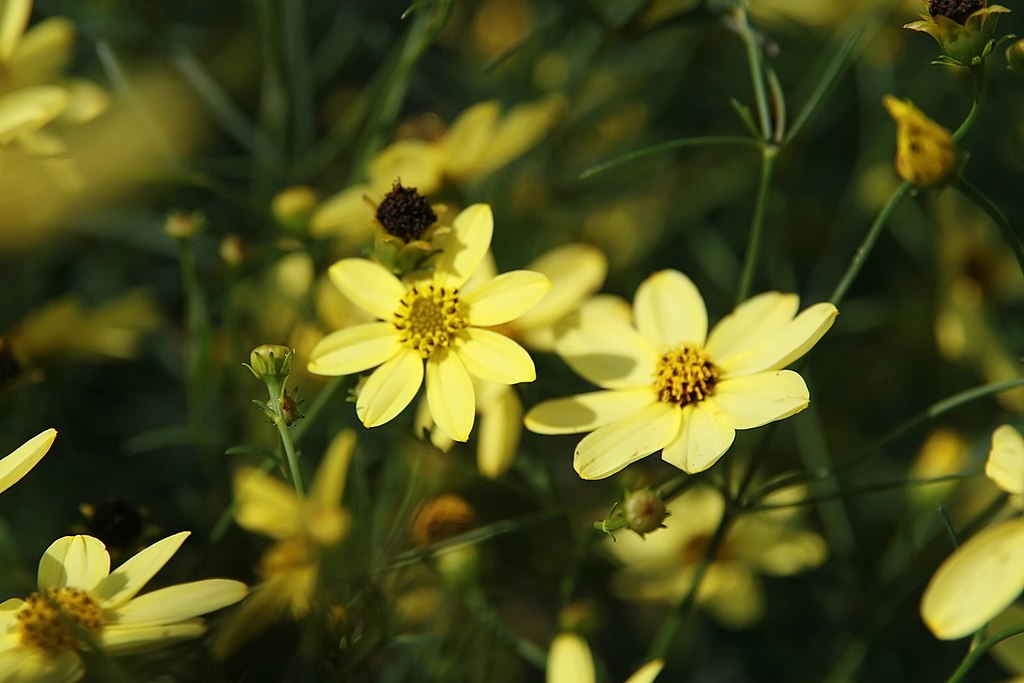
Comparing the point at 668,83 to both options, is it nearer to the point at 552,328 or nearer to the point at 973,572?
the point at 552,328

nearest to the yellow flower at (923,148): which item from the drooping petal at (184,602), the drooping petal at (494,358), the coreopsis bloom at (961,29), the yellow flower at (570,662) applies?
the coreopsis bloom at (961,29)

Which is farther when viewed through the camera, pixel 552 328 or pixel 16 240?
pixel 16 240

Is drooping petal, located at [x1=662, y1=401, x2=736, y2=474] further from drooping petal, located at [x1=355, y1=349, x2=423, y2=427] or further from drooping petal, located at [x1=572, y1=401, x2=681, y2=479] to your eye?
drooping petal, located at [x1=355, y1=349, x2=423, y2=427]

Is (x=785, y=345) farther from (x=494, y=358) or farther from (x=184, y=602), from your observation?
(x=184, y=602)

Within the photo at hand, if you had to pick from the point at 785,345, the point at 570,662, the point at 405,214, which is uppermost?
the point at 405,214

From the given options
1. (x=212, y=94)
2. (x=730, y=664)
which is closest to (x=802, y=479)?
(x=730, y=664)

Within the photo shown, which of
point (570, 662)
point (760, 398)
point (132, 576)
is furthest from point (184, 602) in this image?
point (760, 398)
